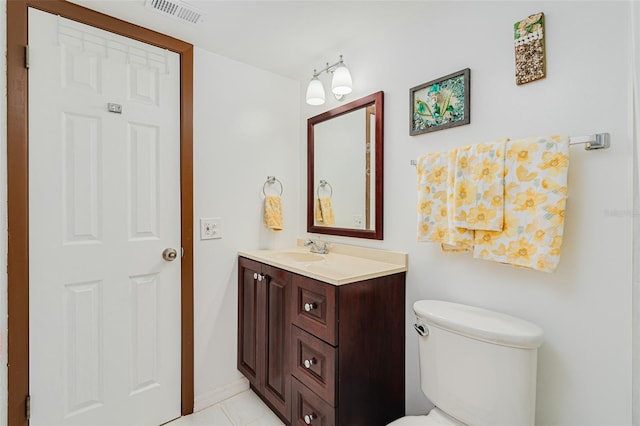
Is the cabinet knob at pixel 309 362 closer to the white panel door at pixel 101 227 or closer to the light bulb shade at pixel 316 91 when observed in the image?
the white panel door at pixel 101 227

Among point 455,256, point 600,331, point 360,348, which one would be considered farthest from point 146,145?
point 600,331

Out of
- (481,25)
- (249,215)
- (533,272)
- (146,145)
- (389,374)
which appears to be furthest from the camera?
(249,215)

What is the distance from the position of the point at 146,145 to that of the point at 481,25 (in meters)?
1.72

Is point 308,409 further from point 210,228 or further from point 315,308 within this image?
point 210,228

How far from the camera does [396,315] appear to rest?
4.78 feet

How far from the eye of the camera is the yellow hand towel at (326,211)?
199 centimetres

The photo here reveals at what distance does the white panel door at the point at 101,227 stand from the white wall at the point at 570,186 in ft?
4.66

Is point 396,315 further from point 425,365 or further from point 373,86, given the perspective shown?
point 373,86

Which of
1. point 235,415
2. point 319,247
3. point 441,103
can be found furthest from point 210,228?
point 441,103

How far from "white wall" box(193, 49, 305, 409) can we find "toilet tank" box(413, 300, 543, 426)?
123 cm

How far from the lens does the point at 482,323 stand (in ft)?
3.48

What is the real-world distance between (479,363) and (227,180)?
1.63m

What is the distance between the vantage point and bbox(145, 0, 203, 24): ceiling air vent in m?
1.40

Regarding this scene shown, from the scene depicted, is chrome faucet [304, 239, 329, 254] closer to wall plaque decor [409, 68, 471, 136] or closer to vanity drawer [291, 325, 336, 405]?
vanity drawer [291, 325, 336, 405]
